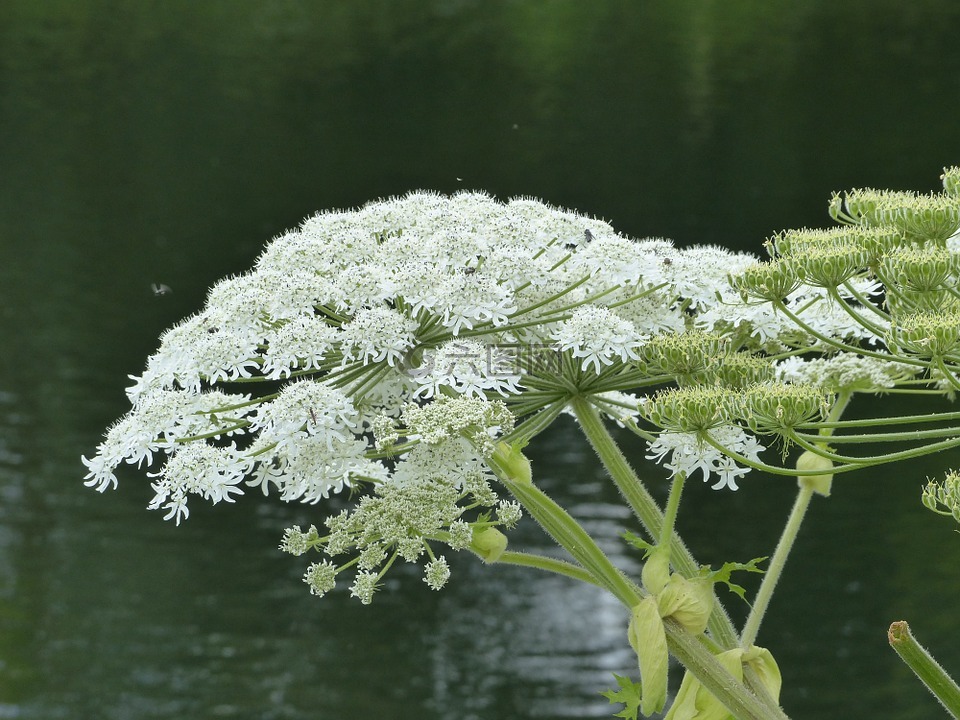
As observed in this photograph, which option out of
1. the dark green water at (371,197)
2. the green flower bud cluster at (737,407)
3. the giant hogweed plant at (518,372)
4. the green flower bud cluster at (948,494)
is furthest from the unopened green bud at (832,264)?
the dark green water at (371,197)

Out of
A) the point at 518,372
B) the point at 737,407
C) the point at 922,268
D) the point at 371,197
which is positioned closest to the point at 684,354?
the point at 737,407

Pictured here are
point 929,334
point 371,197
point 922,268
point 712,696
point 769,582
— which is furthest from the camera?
point 371,197

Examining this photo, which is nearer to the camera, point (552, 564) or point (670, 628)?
point (670, 628)

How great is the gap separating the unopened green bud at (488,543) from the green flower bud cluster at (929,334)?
135 centimetres

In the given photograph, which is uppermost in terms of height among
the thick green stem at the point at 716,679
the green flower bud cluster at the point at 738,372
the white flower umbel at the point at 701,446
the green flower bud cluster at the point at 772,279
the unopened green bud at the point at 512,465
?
the green flower bud cluster at the point at 772,279

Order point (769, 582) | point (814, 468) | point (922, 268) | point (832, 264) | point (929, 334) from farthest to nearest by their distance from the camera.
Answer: point (814, 468)
point (769, 582)
point (832, 264)
point (922, 268)
point (929, 334)

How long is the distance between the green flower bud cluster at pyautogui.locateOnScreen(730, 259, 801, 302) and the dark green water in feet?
38.5

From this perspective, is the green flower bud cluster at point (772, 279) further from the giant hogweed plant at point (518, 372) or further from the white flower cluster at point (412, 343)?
the white flower cluster at point (412, 343)

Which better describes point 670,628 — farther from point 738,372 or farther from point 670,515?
point 738,372

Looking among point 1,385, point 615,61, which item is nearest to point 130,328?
point 1,385

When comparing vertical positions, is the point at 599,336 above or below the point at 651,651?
above

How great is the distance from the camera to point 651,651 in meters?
3.74

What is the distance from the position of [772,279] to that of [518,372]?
937 mm

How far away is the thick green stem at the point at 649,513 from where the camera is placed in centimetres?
418
